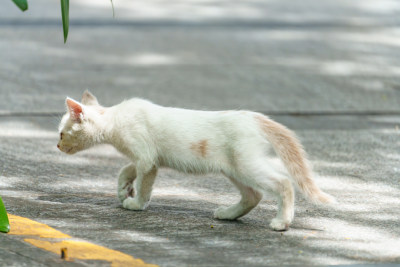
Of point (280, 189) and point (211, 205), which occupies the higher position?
point (280, 189)

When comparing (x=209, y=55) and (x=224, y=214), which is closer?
(x=224, y=214)

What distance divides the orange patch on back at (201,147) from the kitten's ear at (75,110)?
83 cm

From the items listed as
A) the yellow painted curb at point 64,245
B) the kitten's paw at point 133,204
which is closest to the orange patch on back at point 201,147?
the kitten's paw at point 133,204

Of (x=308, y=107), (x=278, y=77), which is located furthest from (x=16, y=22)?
(x=308, y=107)

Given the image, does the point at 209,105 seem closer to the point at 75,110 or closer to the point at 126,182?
the point at 126,182

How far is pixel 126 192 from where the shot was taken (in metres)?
5.23

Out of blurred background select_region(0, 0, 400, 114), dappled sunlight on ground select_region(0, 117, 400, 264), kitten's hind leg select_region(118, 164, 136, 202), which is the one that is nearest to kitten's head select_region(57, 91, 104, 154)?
kitten's hind leg select_region(118, 164, 136, 202)

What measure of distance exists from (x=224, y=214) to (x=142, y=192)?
568 mm

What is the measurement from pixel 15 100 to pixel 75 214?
3.77 metres

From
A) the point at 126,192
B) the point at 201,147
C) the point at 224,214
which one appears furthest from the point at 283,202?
the point at 126,192

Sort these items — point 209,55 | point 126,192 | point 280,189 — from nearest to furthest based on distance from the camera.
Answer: point 280,189 → point 126,192 → point 209,55

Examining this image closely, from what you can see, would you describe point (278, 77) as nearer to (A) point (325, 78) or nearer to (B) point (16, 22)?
(A) point (325, 78)

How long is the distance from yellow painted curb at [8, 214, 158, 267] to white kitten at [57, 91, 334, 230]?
774 millimetres

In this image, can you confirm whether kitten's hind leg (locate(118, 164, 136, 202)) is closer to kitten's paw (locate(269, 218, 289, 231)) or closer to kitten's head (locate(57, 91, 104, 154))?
kitten's head (locate(57, 91, 104, 154))
